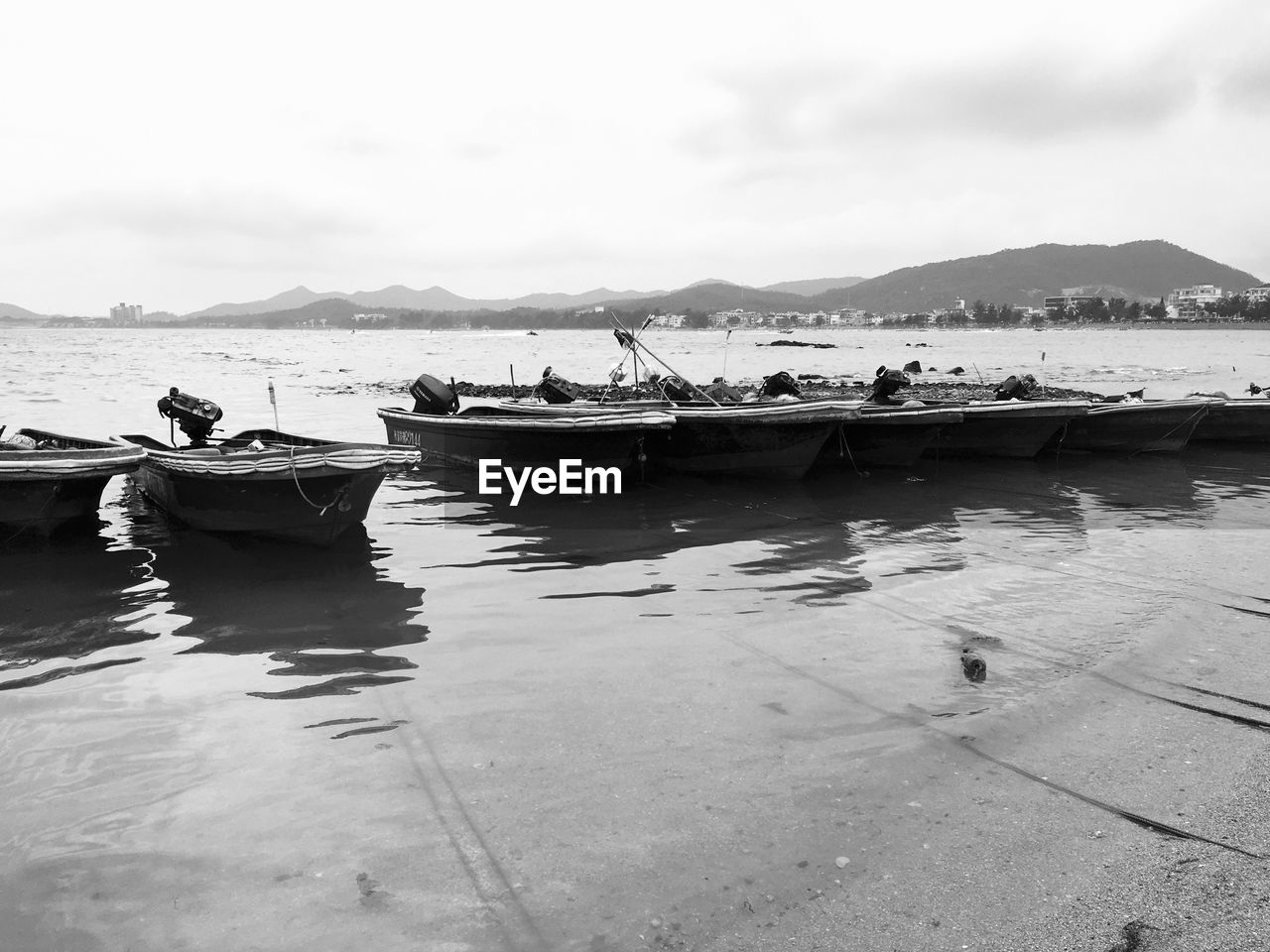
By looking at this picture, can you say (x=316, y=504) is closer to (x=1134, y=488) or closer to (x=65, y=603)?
(x=65, y=603)

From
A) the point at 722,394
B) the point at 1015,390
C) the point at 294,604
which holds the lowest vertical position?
the point at 294,604

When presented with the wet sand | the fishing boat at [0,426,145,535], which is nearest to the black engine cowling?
the wet sand

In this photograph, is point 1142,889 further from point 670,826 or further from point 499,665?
point 499,665

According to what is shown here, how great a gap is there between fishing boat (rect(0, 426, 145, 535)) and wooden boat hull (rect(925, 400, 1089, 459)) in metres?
12.4

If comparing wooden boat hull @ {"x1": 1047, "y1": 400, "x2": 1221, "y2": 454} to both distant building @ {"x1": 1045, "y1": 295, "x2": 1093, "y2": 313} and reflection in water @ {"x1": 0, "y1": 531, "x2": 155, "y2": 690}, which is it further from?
distant building @ {"x1": 1045, "y1": 295, "x2": 1093, "y2": 313}

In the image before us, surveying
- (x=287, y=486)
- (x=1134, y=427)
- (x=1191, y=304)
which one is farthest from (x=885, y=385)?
(x=1191, y=304)

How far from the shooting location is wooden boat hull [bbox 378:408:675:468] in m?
12.1

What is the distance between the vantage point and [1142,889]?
3510mm

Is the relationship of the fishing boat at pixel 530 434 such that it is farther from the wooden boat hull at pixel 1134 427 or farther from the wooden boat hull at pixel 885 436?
the wooden boat hull at pixel 1134 427

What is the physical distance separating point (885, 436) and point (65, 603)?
38.7 ft

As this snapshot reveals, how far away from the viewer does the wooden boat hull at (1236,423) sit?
16.5m

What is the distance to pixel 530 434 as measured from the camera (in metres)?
12.5

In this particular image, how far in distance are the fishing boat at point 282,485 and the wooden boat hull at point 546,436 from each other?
2906mm

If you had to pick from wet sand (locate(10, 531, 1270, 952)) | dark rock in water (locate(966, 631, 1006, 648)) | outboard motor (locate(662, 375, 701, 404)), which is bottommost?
wet sand (locate(10, 531, 1270, 952))
